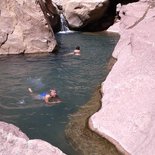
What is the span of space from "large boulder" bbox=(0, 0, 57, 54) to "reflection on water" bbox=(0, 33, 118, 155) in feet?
2.54

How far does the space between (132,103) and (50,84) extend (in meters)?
4.88

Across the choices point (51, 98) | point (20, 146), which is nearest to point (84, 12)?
point (51, 98)

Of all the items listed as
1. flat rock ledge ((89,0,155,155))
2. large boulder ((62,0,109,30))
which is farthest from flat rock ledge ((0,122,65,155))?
large boulder ((62,0,109,30))

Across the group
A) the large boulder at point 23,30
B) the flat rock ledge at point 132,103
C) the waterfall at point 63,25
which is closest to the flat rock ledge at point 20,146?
the flat rock ledge at point 132,103

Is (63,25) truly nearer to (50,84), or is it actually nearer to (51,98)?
(50,84)

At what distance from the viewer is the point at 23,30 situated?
65.2ft

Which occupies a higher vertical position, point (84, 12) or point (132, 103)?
point (132, 103)

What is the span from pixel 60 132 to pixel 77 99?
273 centimetres

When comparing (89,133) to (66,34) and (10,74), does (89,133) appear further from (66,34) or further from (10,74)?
(66,34)

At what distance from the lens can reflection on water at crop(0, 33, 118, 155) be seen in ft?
35.8

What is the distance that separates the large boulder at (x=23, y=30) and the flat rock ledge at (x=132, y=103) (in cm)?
644

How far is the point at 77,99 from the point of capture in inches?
511

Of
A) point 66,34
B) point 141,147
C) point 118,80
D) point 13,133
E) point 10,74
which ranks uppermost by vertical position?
point 13,133

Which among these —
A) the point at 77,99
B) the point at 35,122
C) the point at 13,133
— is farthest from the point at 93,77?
the point at 13,133
